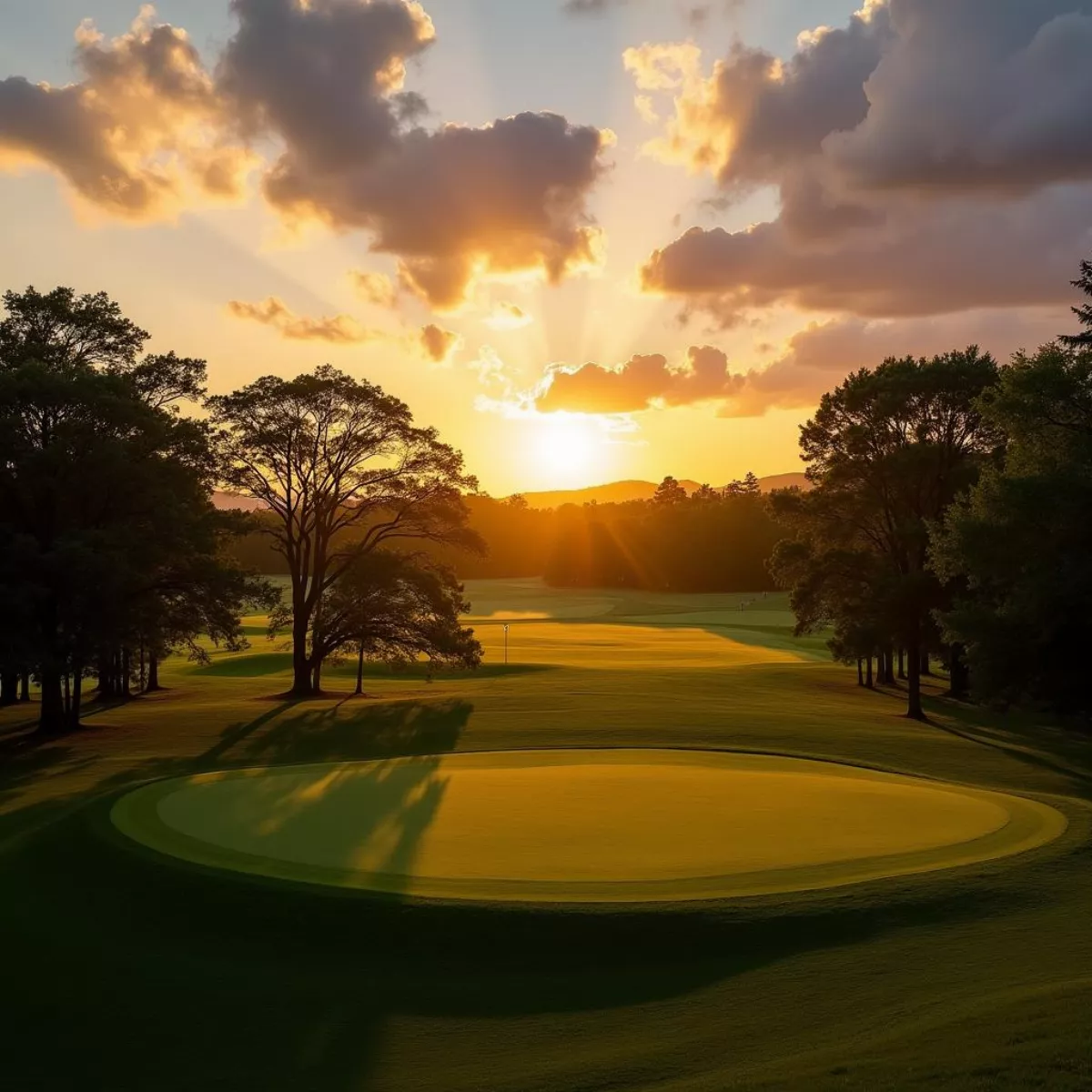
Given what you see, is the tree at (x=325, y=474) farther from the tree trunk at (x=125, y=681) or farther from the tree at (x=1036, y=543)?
the tree at (x=1036, y=543)

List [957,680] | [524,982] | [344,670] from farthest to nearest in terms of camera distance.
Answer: [344,670], [957,680], [524,982]

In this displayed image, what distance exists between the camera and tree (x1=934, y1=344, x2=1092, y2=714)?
77.2 feet

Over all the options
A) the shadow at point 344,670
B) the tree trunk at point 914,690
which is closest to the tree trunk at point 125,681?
the shadow at point 344,670

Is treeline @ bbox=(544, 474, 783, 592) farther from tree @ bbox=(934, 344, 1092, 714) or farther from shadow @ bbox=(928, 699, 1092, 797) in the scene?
tree @ bbox=(934, 344, 1092, 714)

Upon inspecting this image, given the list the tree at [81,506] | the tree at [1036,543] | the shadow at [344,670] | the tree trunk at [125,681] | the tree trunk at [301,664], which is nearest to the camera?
the tree at [1036,543]

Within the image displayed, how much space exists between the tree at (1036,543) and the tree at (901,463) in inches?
407

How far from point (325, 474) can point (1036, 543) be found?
29.1 m

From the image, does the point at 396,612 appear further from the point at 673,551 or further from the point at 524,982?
the point at 673,551

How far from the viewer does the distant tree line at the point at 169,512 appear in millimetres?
30797

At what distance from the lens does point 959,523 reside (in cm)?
2714

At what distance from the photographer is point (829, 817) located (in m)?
17.7

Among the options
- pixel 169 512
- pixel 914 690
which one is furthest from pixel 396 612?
pixel 914 690

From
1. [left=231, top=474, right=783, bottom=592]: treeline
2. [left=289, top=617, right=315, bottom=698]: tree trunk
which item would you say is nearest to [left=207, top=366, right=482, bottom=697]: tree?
[left=289, top=617, right=315, bottom=698]: tree trunk

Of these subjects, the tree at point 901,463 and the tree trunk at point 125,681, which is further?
the tree trunk at point 125,681
